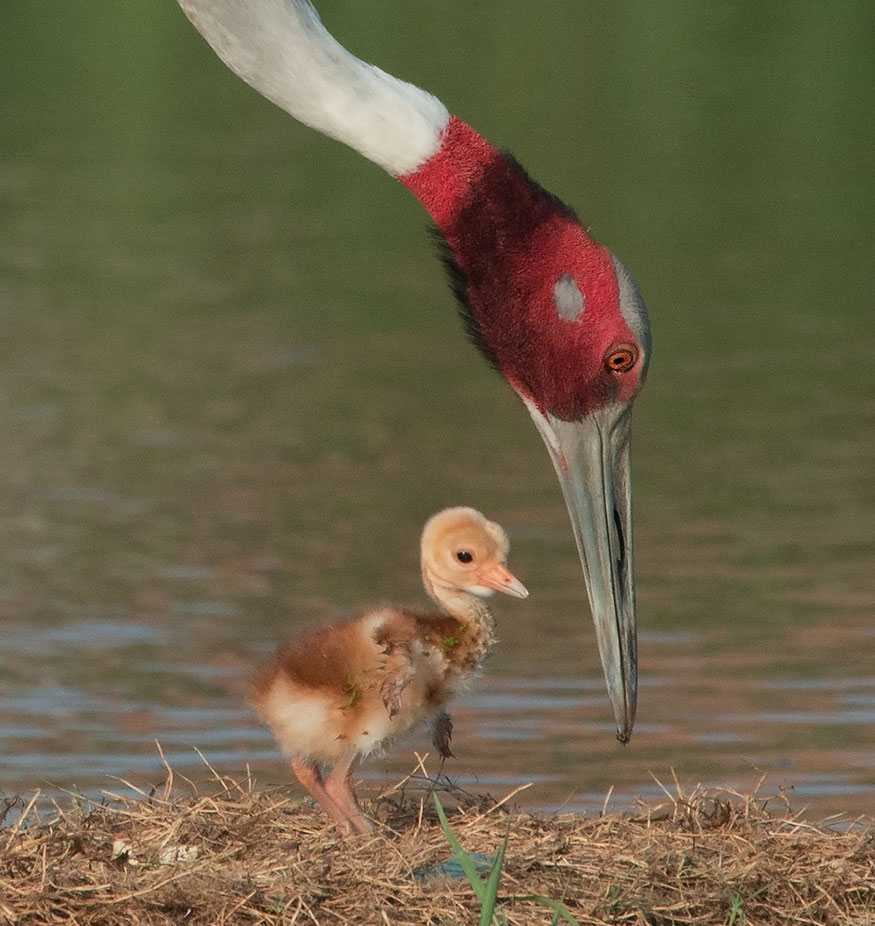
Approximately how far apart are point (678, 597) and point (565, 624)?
0.43 metres

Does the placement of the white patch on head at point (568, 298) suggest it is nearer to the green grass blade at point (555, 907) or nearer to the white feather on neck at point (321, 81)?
the white feather on neck at point (321, 81)

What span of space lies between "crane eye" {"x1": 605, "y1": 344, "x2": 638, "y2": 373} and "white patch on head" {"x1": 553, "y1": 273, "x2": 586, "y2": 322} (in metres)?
0.11

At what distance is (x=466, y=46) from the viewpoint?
1997 cm

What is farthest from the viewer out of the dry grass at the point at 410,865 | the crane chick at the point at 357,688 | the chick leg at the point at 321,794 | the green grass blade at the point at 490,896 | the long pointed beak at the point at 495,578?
the long pointed beak at the point at 495,578

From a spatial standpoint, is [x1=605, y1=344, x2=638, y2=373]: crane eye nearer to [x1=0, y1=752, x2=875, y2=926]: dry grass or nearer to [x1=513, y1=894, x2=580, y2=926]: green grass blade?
[x1=0, y1=752, x2=875, y2=926]: dry grass

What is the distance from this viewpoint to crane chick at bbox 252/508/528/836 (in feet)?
17.1

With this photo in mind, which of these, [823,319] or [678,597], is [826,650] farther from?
[823,319]

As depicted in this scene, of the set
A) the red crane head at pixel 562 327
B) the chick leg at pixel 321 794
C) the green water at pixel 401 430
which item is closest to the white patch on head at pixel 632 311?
the red crane head at pixel 562 327

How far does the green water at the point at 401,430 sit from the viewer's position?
6.62 m

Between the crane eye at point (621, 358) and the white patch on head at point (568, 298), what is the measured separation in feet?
0.36

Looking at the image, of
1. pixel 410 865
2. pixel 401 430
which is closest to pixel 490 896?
pixel 410 865

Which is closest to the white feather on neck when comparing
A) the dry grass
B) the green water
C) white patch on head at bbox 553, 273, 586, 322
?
white patch on head at bbox 553, 273, 586, 322

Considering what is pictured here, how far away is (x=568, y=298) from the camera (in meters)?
5.18

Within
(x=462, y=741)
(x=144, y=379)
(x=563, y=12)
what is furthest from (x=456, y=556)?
(x=563, y=12)
